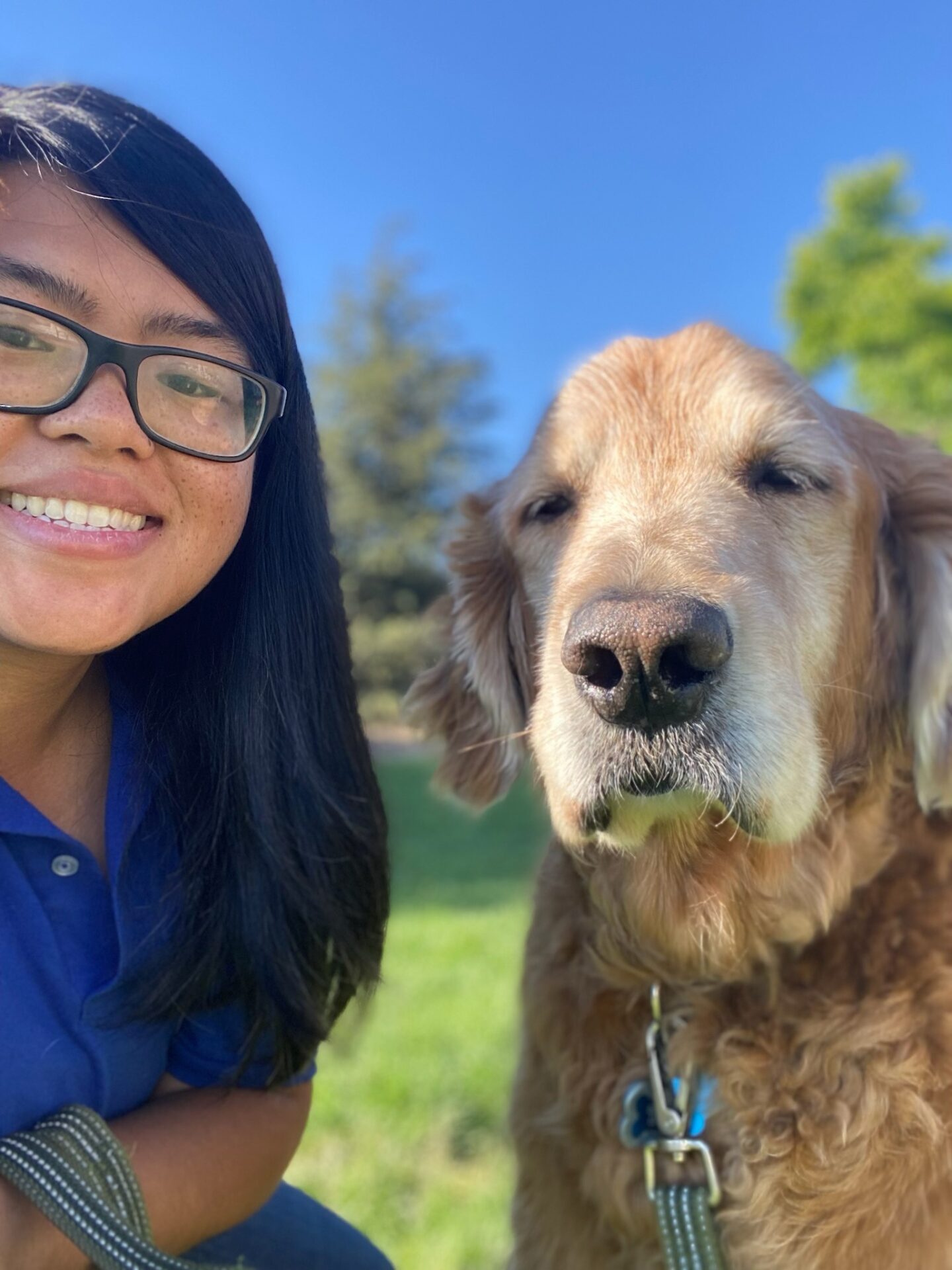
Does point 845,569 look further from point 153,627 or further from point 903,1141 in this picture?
point 153,627

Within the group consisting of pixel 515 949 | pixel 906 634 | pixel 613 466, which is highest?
pixel 613 466

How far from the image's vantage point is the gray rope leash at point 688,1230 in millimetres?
1864

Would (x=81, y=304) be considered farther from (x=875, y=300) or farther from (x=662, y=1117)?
(x=875, y=300)

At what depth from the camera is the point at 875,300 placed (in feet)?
102

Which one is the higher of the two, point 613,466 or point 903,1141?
point 613,466

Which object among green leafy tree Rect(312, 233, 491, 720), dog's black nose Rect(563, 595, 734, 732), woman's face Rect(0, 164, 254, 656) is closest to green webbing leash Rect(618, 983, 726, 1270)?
dog's black nose Rect(563, 595, 734, 732)

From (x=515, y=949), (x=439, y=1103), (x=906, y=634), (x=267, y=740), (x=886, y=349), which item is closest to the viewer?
(x=267, y=740)

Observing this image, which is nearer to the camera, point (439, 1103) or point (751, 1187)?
point (751, 1187)

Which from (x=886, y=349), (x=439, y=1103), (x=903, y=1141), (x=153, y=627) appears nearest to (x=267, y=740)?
(x=153, y=627)

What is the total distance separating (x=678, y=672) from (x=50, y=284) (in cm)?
119

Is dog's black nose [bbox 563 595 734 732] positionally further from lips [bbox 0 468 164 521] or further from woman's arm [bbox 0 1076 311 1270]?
woman's arm [bbox 0 1076 311 1270]

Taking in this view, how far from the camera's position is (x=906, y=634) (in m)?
2.30

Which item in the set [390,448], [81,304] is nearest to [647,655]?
[81,304]

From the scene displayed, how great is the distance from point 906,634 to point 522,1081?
1336 mm
